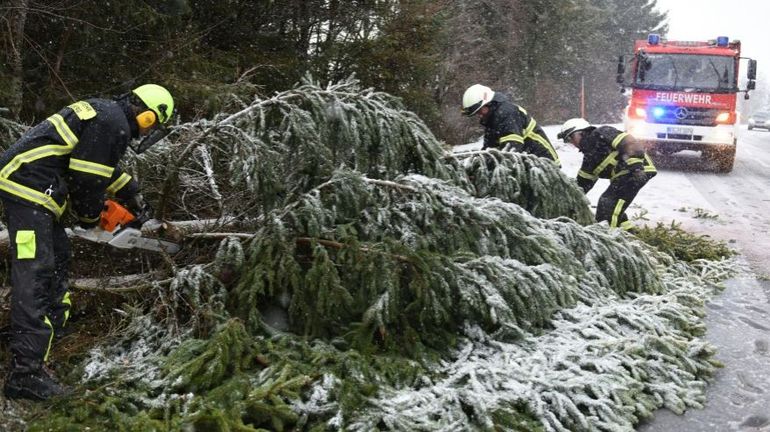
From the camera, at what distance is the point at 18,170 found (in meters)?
3.34

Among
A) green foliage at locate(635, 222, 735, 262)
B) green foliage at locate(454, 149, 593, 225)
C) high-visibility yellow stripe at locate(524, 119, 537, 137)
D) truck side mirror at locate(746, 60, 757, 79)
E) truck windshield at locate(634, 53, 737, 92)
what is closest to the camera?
green foliage at locate(454, 149, 593, 225)

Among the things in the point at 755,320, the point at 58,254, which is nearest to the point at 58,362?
the point at 58,254

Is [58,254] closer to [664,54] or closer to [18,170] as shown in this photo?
[18,170]

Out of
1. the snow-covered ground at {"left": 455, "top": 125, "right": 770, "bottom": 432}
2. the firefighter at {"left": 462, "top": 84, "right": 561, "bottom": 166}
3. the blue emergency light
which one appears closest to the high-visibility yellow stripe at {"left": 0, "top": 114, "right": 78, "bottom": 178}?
the snow-covered ground at {"left": 455, "top": 125, "right": 770, "bottom": 432}

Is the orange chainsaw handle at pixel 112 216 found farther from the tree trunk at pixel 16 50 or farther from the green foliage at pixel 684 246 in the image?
the green foliage at pixel 684 246

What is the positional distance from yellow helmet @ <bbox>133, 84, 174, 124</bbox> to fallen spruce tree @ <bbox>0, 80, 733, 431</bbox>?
52 centimetres

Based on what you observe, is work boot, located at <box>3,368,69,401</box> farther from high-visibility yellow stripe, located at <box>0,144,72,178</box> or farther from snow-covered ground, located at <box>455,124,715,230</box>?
snow-covered ground, located at <box>455,124,715,230</box>

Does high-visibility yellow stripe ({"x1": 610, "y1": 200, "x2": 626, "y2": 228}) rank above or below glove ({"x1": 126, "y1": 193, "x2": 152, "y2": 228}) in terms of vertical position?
below

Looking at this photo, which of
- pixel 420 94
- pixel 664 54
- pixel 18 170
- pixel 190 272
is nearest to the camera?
pixel 18 170

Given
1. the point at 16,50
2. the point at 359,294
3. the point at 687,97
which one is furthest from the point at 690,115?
the point at 16,50

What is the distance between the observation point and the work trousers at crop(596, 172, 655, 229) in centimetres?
654

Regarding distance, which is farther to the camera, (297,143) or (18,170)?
(297,143)

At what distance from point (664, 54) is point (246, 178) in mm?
11609

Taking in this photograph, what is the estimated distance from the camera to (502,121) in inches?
250
